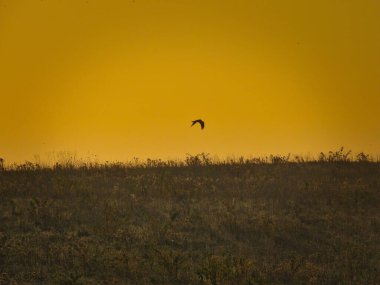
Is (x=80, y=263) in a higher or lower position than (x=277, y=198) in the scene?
lower

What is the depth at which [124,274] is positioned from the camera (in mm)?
13734

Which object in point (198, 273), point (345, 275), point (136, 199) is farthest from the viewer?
point (136, 199)

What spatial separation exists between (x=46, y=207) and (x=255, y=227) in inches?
200

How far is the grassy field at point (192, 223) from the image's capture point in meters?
14.0

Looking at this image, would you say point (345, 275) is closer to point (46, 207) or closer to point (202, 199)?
point (202, 199)

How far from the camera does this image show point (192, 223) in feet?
57.1

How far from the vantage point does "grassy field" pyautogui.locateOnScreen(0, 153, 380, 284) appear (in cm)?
1397

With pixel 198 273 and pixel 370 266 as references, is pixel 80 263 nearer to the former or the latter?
pixel 198 273

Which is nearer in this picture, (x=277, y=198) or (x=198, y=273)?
(x=198, y=273)

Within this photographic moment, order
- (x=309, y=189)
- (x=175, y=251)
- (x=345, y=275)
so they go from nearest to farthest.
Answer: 1. (x=345, y=275)
2. (x=175, y=251)
3. (x=309, y=189)

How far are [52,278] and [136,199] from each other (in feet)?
19.4

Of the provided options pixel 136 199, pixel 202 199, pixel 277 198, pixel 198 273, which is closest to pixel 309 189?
pixel 277 198

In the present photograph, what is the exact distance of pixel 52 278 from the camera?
44.1ft

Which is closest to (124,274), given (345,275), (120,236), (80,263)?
(80,263)
